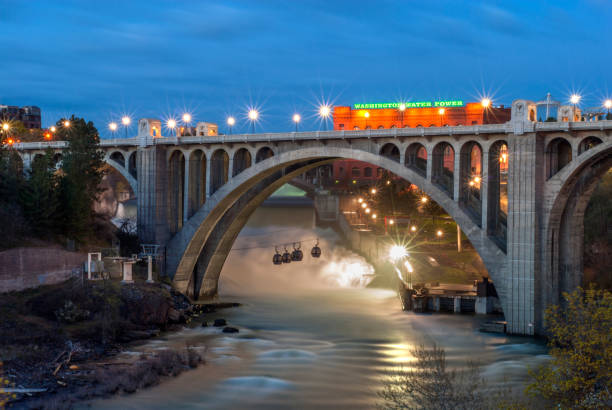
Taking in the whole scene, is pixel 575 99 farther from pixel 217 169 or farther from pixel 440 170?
pixel 217 169

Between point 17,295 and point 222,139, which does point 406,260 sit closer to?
point 222,139

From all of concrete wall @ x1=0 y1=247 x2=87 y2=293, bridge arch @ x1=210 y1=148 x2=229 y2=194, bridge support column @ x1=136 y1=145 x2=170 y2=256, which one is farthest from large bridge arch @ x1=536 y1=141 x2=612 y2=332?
concrete wall @ x1=0 y1=247 x2=87 y2=293

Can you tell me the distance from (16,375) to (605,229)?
43356 mm

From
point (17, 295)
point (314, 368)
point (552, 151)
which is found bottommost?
point (314, 368)

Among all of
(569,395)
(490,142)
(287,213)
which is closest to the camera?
(569,395)

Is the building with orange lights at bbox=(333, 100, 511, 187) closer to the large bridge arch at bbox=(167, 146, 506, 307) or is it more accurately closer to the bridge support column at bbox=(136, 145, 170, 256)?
the large bridge arch at bbox=(167, 146, 506, 307)

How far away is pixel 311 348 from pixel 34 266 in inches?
726

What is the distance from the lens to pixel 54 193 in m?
50.3

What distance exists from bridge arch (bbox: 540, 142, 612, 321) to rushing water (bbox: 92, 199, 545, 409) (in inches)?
157

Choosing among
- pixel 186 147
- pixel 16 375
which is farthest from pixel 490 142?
pixel 16 375

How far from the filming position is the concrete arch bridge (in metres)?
37.8

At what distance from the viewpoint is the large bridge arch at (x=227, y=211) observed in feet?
155

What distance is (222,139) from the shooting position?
50.8 meters

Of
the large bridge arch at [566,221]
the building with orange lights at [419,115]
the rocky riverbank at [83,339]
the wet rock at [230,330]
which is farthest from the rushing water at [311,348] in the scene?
the building with orange lights at [419,115]
